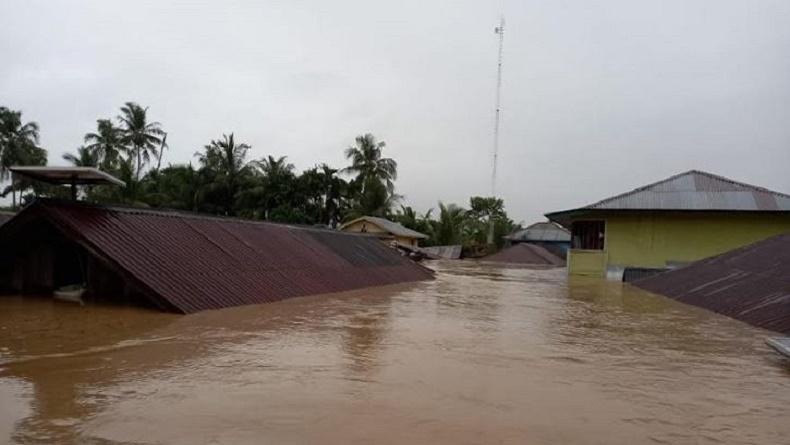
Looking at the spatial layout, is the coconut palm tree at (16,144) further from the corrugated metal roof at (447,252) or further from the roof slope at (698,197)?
the roof slope at (698,197)

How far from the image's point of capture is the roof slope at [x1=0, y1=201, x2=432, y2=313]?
39.9 ft

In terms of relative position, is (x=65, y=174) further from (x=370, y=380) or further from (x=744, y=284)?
(x=744, y=284)

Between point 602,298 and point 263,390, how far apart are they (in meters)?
16.1

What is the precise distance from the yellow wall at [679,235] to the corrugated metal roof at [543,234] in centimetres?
3130

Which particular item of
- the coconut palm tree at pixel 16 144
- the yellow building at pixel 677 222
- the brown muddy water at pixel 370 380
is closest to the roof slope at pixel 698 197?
the yellow building at pixel 677 222

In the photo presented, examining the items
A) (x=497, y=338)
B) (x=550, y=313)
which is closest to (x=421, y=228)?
(x=550, y=313)

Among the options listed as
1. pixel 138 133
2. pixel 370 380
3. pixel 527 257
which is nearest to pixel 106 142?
pixel 138 133

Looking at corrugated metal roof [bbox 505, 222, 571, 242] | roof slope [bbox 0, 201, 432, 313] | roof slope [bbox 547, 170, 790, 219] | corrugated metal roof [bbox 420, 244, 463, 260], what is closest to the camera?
roof slope [bbox 0, 201, 432, 313]

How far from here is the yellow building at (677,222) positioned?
28.7 meters

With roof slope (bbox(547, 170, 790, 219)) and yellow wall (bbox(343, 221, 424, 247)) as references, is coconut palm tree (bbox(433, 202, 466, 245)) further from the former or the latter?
roof slope (bbox(547, 170, 790, 219))

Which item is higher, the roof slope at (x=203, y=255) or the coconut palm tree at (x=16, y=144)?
the coconut palm tree at (x=16, y=144)

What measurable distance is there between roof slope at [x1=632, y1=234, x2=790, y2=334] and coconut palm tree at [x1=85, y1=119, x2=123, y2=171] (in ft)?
134

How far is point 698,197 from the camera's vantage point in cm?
2981

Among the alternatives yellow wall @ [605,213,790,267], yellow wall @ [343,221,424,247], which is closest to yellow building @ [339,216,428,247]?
yellow wall @ [343,221,424,247]
